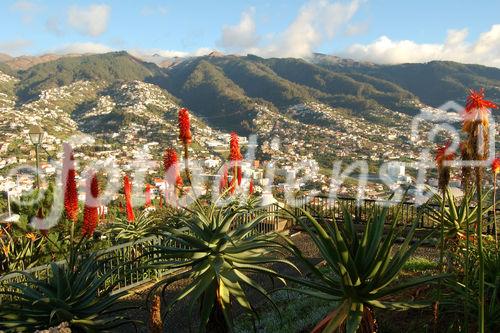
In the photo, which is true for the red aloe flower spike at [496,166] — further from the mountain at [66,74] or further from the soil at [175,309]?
the mountain at [66,74]

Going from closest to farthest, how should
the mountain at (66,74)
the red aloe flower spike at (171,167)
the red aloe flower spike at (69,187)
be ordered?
1. the red aloe flower spike at (69,187)
2. the red aloe flower spike at (171,167)
3. the mountain at (66,74)

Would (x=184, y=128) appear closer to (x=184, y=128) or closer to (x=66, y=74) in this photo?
(x=184, y=128)

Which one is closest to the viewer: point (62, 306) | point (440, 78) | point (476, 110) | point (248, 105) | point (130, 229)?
point (476, 110)

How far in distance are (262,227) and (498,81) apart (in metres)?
148

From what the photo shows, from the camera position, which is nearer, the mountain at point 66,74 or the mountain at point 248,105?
the mountain at point 248,105

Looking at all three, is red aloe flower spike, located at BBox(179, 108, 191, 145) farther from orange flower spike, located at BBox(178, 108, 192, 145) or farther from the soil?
the soil

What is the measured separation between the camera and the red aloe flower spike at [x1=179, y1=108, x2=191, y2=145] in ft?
18.2

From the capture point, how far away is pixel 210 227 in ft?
13.3

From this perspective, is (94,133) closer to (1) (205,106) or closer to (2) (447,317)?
(1) (205,106)

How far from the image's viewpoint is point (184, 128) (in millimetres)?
5746

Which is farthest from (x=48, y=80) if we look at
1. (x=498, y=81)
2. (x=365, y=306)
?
(x=365, y=306)

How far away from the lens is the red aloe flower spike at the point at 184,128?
18.2 ft

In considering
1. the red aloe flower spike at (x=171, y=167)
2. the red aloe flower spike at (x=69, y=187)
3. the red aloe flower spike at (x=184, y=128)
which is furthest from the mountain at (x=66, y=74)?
the red aloe flower spike at (x=184, y=128)

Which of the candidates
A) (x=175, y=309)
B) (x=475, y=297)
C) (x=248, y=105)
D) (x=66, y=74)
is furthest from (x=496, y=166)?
(x=66, y=74)
